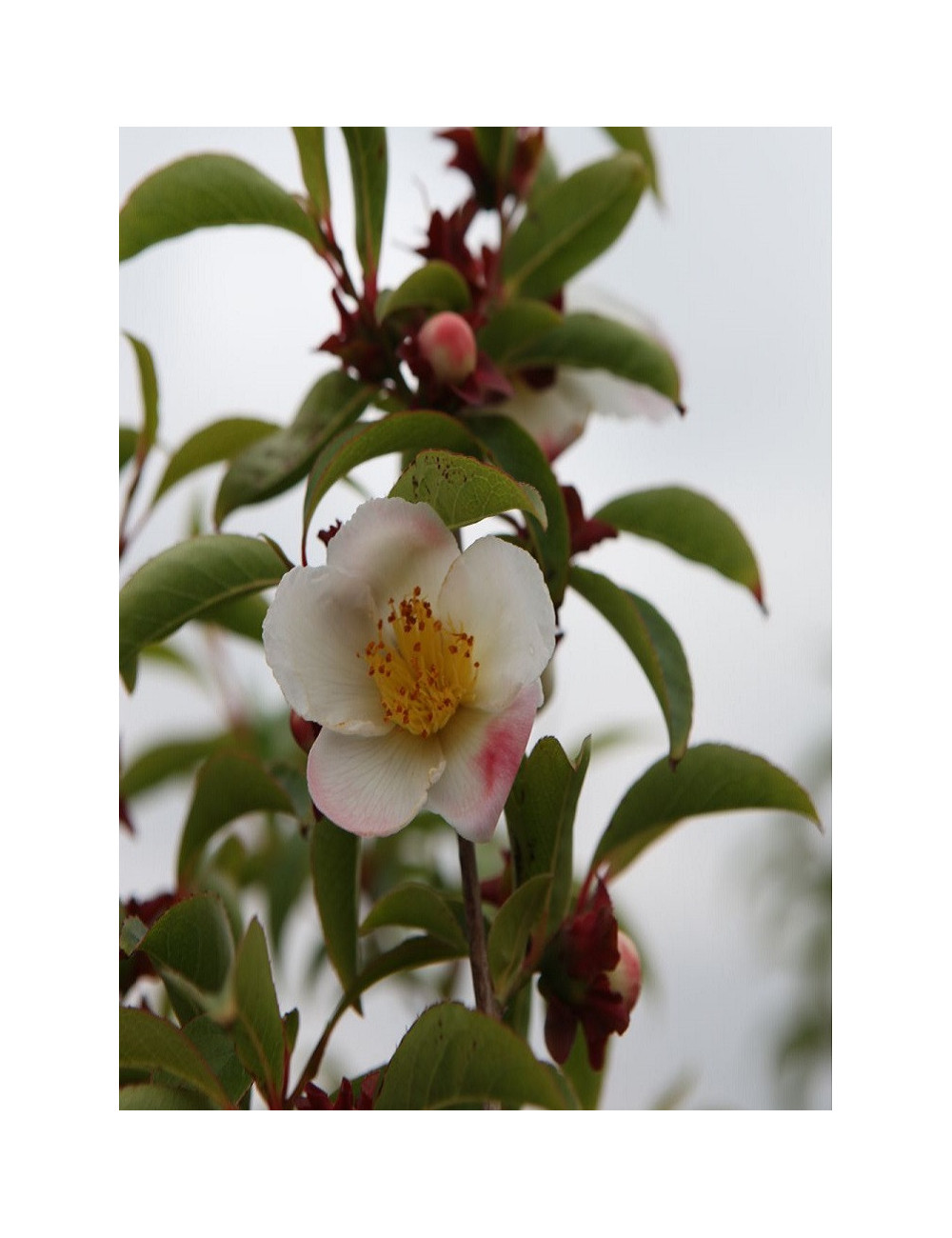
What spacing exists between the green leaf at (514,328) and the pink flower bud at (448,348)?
0.07 metres

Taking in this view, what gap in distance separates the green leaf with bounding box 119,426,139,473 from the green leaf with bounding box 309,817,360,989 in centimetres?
39

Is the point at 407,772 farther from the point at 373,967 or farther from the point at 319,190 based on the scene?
the point at 319,190

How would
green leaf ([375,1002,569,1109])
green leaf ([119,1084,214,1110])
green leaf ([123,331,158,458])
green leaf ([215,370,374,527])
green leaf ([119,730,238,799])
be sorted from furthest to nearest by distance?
green leaf ([119,730,238,799]) → green leaf ([123,331,158,458]) → green leaf ([215,370,374,527]) → green leaf ([119,1084,214,1110]) → green leaf ([375,1002,569,1109])

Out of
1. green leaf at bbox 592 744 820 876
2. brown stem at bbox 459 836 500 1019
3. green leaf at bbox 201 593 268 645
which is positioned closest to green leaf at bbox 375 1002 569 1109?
brown stem at bbox 459 836 500 1019

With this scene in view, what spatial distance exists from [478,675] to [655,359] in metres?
0.32

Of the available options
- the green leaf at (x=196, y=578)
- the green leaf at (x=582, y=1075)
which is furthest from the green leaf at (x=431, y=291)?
the green leaf at (x=582, y=1075)

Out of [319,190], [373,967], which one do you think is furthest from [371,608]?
[319,190]

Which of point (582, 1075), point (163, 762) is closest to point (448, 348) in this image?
point (582, 1075)

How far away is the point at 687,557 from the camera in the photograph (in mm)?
901

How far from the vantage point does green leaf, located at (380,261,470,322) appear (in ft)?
2.62

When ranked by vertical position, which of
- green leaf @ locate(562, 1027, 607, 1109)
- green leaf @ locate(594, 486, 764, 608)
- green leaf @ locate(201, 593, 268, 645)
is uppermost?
green leaf @ locate(594, 486, 764, 608)

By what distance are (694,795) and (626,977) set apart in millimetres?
119

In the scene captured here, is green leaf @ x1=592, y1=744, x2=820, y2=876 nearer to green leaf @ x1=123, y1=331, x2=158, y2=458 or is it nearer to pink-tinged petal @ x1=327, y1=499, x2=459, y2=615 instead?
pink-tinged petal @ x1=327, y1=499, x2=459, y2=615

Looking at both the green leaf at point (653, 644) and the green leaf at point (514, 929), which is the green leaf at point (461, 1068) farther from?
the green leaf at point (653, 644)
